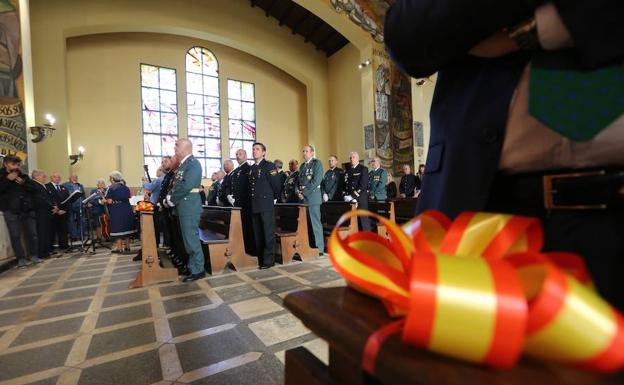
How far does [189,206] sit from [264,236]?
3.16 feet

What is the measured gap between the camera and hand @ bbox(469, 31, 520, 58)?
17.4 inches

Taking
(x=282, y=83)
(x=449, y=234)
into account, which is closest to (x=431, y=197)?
(x=449, y=234)

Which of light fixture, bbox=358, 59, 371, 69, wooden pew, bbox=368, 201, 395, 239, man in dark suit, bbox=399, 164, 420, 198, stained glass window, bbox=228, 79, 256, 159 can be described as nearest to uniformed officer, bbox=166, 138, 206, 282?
wooden pew, bbox=368, 201, 395, 239

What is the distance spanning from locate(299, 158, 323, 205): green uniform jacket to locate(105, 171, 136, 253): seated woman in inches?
108

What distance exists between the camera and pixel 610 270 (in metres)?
0.34

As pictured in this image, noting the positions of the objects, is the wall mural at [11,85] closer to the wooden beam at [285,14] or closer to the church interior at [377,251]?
the church interior at [377,251]

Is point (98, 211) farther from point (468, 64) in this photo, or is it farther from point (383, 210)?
point (468, 64)

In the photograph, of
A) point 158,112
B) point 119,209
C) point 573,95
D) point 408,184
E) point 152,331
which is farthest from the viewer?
point 158,112

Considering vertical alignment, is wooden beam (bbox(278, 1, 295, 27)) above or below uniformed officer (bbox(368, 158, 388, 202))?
above

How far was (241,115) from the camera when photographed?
10.6 meters

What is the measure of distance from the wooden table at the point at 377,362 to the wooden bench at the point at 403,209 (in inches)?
155

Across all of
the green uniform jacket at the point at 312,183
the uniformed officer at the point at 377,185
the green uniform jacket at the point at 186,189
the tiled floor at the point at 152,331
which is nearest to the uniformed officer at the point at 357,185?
the green uniform jacket at the point at 312,183

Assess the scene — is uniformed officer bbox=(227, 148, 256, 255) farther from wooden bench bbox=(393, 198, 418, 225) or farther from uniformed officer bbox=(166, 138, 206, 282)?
wooden bench bbox=(393, 198, 418, 225)

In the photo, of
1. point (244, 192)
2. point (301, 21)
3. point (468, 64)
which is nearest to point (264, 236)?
point (244, 192)
